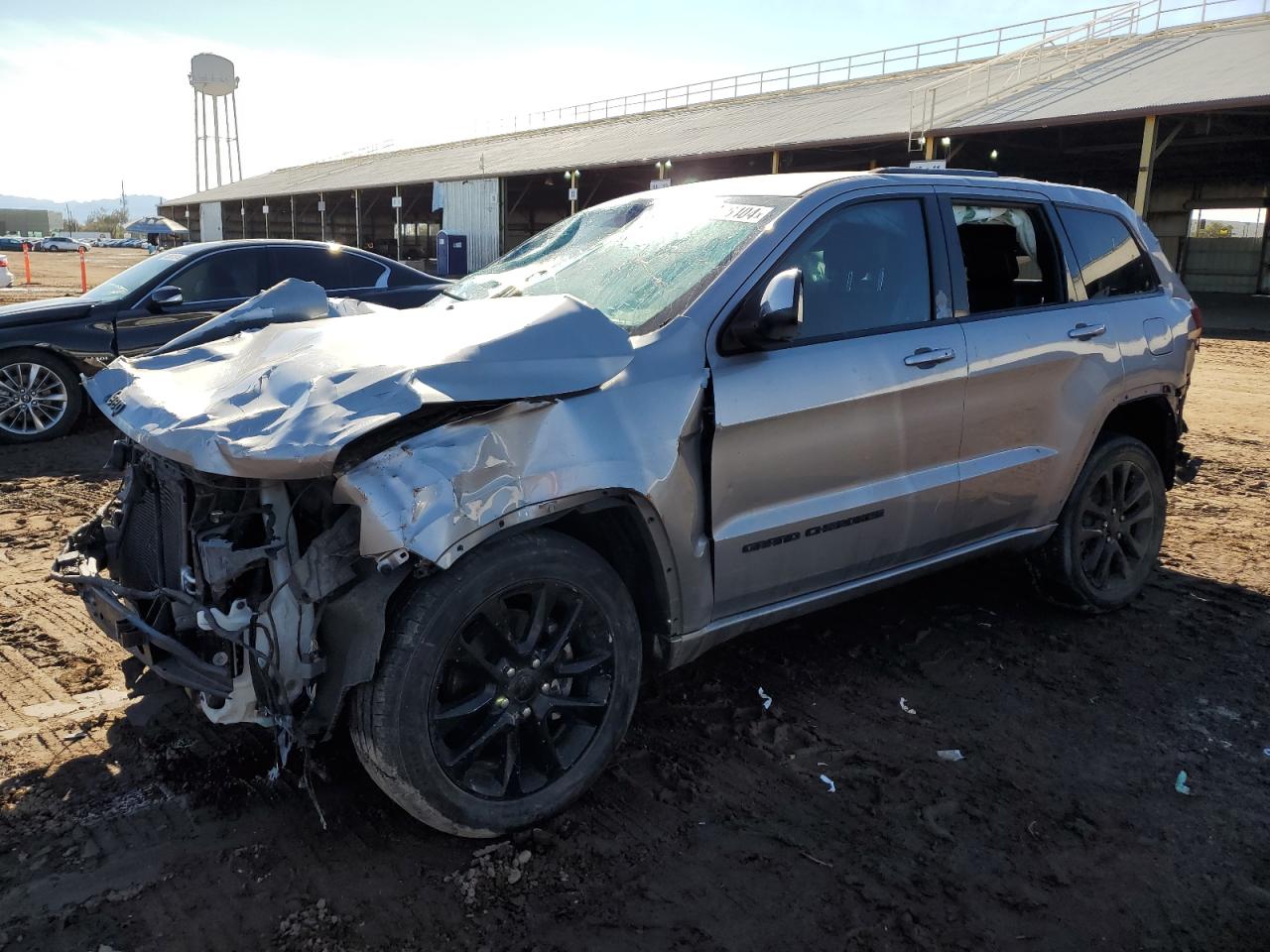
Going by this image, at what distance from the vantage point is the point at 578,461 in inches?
108

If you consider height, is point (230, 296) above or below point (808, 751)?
above

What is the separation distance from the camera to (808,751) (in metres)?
3.38

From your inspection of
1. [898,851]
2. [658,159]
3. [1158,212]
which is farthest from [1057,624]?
[1158,212]

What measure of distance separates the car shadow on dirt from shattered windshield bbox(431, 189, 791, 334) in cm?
157

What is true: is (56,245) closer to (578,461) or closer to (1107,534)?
(1107,534)

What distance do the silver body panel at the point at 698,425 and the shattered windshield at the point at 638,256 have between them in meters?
0.11

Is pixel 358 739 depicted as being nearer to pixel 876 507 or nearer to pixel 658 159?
pixel 876 507

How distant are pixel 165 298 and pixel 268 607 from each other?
631 centimetres

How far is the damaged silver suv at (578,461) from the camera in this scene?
255 cm

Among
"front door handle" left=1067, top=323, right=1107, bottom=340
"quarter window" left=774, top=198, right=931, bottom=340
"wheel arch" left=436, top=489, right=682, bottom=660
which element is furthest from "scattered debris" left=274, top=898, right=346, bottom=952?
"front door handle" left=1067, top=323, right=1107, bottom=340

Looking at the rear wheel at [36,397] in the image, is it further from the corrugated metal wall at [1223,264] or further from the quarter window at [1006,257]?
the corrugated metal wall at [1223,264]

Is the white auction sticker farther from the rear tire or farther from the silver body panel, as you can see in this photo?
the rear tire

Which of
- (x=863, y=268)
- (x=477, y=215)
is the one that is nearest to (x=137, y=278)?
(x=863, y=268)

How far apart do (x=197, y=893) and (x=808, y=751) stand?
6.53ft
